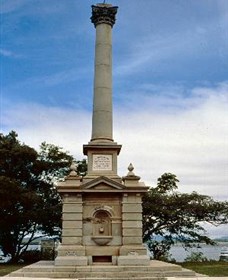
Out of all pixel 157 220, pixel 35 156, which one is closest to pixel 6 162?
pixel 35 156

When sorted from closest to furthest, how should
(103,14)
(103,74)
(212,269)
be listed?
(103,74)
(212,269)
(103,14)

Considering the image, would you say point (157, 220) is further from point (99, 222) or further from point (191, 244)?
point (99, 222)

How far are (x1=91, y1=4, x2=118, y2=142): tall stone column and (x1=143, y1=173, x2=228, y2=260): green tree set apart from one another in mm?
10828

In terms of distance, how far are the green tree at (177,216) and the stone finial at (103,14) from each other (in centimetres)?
1286

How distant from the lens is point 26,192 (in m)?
28.4

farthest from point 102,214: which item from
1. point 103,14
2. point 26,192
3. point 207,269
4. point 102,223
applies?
point 26,192

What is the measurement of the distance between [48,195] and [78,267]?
16058mm

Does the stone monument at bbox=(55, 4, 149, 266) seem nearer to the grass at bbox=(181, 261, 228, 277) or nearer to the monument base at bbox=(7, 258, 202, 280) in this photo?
the monument base at bbox=(7, 258, 202, 280)

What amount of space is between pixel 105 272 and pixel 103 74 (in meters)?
8.87

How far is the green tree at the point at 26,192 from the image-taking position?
2803 cm

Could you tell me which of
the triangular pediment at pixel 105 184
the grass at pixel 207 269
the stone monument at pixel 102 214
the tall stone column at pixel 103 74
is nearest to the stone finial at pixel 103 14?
the tall stone column at pixel 103 74

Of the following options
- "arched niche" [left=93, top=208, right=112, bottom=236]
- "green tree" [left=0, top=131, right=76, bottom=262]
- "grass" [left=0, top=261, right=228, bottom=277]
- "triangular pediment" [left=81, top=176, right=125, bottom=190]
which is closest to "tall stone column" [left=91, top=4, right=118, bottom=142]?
"triangular pediment" [left=81, top=176, right=125, bottom=190]

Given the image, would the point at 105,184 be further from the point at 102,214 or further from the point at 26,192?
the point at 26,192

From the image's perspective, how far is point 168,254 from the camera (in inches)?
1229
